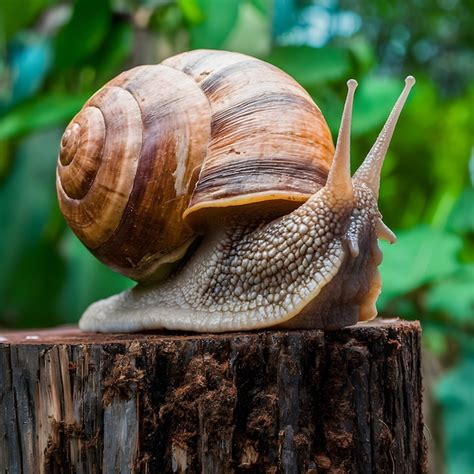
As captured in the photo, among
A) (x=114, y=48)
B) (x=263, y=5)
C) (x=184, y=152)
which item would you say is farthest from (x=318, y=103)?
(x=184, y=152)

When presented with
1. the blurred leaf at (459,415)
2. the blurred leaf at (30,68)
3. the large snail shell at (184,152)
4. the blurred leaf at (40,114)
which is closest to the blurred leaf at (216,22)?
the blurred leaf at (40,114)

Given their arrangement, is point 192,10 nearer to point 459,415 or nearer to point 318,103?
point 318,103

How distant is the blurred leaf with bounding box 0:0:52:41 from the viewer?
192 inches

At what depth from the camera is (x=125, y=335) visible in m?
2.10

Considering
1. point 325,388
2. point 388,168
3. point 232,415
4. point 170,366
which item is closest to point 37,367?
point 170,366

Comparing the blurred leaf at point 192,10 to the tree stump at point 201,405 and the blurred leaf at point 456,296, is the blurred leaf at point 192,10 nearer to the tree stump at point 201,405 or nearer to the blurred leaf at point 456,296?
the blurred leaf at point 456,296

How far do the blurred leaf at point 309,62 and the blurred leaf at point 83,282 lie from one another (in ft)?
4.55

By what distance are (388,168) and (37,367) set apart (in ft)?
13.5

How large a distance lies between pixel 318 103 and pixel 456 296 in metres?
1.24

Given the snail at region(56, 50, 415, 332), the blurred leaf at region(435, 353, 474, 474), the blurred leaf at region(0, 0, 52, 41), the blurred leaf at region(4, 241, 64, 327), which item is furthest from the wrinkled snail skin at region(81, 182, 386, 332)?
the blurred leaf at region(0, 0, 52, 41)

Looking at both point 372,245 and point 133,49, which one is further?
point 133,49

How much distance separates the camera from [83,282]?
4.06 metres

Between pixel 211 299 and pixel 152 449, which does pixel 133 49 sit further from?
pixel 152 449

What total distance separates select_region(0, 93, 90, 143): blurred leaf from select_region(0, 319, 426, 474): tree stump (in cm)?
231
